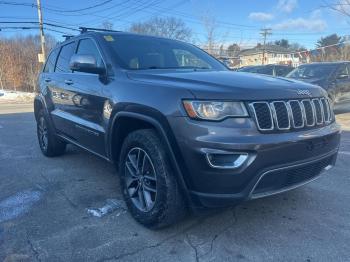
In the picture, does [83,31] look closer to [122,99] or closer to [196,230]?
[122,99]

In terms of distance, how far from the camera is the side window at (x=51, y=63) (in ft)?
18.8

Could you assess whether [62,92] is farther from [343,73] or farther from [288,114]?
[343,73]

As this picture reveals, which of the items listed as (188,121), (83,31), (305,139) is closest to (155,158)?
(188,121)

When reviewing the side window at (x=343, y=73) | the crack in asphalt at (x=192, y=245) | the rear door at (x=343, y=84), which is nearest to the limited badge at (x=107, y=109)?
the crack in asphalt at (x=192, y=245)

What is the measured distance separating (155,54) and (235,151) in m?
2.00

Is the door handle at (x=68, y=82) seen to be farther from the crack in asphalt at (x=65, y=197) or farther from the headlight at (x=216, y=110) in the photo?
the headlight at (x=216, y=110)

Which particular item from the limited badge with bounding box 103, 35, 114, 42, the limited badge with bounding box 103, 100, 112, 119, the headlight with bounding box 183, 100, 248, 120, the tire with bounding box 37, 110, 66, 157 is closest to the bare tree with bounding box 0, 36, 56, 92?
the tire with bounding box 37, 110, 66, 157

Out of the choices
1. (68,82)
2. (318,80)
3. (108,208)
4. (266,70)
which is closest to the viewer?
(108,208)

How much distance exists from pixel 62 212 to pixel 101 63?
1607mm

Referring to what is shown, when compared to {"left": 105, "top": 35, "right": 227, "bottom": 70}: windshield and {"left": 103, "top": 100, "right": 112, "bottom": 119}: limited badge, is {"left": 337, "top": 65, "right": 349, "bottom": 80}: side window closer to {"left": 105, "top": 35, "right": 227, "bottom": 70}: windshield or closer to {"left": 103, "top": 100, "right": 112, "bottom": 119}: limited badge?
{"left": 105, "top": 35, "right": 227, "bottom": 70}: windshield

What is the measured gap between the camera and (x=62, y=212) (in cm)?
378

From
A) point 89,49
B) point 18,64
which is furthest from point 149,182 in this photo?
point 18,64

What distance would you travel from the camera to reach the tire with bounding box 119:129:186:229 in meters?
3.03

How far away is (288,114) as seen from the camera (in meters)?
2.97
